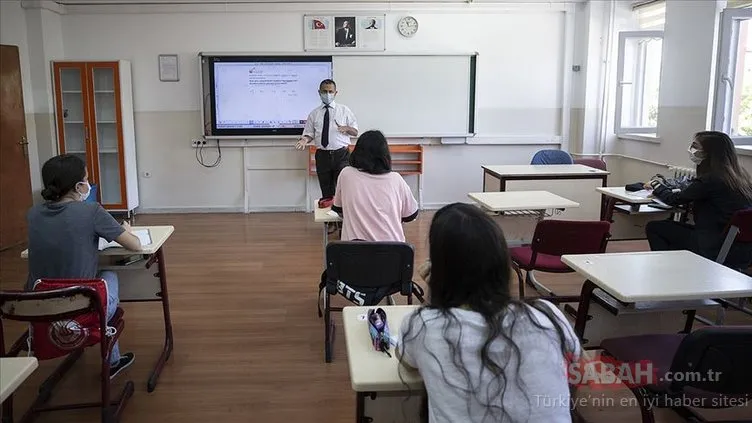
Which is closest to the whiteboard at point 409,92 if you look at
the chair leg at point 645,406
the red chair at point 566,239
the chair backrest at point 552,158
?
the chair backrest at point 552,158

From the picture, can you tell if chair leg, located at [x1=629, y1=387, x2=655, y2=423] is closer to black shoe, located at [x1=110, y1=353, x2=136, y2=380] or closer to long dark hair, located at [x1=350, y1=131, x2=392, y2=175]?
long dark hair, located at [x1=350, y1=131, x2=392, y2=175]

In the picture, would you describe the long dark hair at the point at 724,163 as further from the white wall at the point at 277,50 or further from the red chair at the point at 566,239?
the white wall at the point at 277,50

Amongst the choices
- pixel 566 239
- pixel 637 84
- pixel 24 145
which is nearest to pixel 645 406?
pixel 566 239

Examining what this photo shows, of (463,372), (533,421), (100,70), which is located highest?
(100,70)

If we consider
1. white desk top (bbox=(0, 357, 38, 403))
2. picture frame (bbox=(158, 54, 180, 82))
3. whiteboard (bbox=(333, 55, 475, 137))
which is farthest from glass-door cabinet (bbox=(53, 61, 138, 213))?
white desk top (bbox=(0, 357, 38, 403))

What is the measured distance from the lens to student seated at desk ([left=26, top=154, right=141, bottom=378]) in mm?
2662

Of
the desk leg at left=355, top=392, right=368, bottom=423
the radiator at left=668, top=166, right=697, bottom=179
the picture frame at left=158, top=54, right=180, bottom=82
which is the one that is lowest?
the desk leg at left=355, top=392, right=368, bottom=423

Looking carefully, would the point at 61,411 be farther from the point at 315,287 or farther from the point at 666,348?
the point at 666,348

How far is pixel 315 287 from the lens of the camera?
461 centimetres

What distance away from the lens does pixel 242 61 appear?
7.14 metres

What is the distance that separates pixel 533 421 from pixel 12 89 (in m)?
6.35

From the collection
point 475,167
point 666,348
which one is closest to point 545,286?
point 666,348

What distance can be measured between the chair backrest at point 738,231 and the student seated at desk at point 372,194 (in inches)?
76.5

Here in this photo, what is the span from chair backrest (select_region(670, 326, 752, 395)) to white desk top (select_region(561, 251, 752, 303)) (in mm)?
367
